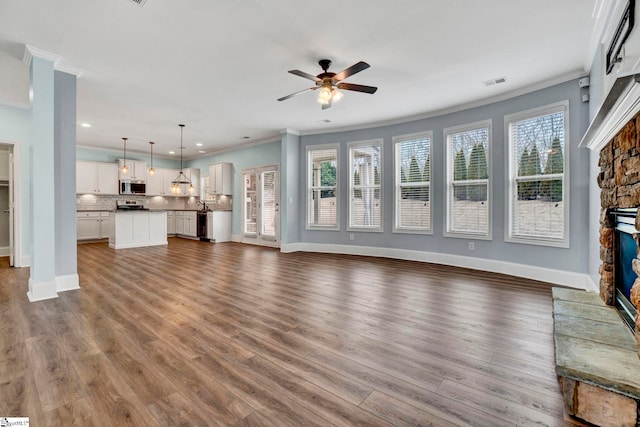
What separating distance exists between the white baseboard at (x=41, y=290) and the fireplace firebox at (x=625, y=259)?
207 inches

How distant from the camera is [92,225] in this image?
856 cm

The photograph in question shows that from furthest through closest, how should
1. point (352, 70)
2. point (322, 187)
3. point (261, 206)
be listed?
1. point (261, 206)
2. point (322, 187)
3. point (352, 70)

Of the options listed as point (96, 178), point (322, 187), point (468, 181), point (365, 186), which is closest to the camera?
point (468, 181)

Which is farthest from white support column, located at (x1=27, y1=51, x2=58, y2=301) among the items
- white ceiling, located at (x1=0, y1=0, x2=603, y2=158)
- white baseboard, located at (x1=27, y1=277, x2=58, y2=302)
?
white ceiling, located at (x1=0, y1=0, x2=603, y2=158)

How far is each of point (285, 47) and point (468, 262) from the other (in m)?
4.35

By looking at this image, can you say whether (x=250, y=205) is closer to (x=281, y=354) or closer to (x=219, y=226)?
(x=219, y=226)

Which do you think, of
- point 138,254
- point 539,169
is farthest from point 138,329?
point 539,169

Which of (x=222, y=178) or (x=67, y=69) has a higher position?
(x=67, y=69)

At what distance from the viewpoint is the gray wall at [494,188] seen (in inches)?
153

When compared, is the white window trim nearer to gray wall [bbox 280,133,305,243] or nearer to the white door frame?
gray wall [bbox 280,133,305,243]

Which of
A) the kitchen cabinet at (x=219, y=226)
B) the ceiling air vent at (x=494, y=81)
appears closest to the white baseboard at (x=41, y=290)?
the kitchen cabinet at (x=219, y=226)

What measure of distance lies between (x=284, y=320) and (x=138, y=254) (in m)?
5.23

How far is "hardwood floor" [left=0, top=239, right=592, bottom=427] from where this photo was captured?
1.56 metres

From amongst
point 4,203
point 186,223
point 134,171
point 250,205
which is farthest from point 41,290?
point 134,171
